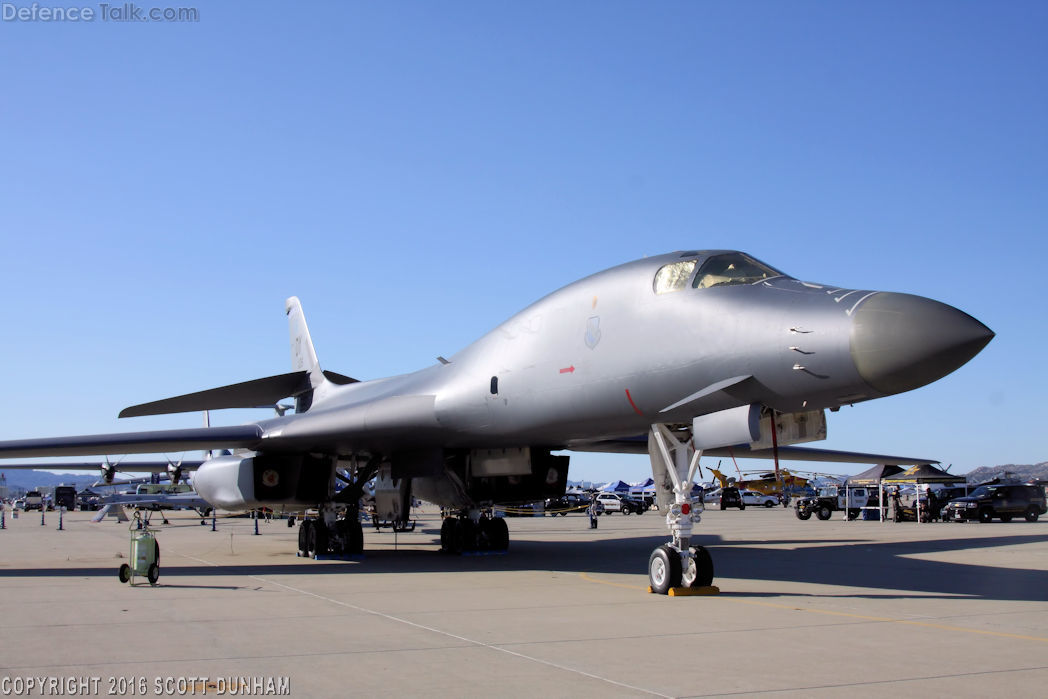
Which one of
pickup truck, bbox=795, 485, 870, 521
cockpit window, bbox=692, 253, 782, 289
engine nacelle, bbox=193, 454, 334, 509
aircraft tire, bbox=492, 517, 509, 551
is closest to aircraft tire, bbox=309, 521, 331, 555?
engine nacelle, bbox=193, 454, 334, 509

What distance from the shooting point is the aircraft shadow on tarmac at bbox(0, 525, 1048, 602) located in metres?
10.9

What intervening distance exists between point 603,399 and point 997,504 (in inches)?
940

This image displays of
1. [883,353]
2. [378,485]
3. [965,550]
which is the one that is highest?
[883,353]

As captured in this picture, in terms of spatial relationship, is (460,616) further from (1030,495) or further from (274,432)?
(1030,495)

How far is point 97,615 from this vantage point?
8.38 meters

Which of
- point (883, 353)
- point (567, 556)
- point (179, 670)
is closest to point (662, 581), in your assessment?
point (883, 353)

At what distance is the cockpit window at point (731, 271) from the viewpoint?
9703 millimetres

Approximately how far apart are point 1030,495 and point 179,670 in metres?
30.6

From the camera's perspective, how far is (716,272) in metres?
9.93

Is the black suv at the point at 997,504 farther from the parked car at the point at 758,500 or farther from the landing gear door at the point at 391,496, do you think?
the parked car at the point at 758,500

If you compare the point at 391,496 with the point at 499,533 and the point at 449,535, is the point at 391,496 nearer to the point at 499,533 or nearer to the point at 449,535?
the point at 449,535

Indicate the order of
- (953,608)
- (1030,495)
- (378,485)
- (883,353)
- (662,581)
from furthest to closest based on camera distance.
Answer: (1030,495), (378,485), (662,581), (953,608), (883,353)

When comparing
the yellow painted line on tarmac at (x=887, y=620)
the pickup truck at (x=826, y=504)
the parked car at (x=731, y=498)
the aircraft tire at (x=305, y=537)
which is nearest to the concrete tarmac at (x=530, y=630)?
the yellow painted line on tarmac at (x=887, y=620)

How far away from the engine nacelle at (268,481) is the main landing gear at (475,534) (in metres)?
2.44
